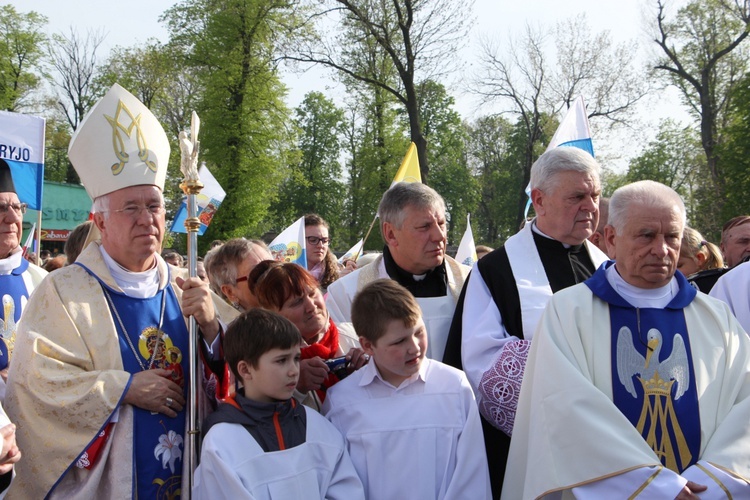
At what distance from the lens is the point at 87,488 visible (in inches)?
125

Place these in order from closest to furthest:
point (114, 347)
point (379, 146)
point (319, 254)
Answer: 1. point (114, 347)
2. point (319, 254)
3. point (379, 146)

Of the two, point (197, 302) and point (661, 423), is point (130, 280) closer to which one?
point (197, 302)

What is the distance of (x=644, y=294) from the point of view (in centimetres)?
313

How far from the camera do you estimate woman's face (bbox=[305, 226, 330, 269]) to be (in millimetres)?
7379

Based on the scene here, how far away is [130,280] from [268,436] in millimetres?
1083

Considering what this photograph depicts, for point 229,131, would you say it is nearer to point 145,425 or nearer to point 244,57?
point 244,57

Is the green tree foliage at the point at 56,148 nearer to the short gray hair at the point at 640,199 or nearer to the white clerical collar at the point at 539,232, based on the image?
the white clerical collar at the point at 539,232

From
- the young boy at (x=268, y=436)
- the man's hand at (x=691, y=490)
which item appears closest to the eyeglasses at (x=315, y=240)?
the young boy at (x=268, y=436)

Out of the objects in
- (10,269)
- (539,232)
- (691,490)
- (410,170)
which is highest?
(410,170)

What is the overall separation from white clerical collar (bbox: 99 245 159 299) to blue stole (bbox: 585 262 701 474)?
2.06m

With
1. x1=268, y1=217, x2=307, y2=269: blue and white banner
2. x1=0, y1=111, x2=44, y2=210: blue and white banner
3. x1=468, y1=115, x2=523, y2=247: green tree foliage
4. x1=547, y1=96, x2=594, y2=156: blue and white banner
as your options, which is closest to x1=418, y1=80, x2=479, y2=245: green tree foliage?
x1=468, y1=115, x2=523, y2=247: green tree foliage

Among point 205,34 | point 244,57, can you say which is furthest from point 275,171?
point 205,34

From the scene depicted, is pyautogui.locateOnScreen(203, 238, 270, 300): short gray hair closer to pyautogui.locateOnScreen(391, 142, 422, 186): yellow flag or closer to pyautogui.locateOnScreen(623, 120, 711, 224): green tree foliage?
pyautogui.locateOnScreen(391, 142, 422, 186): yellow flag

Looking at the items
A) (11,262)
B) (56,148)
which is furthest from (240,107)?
(11,262)
